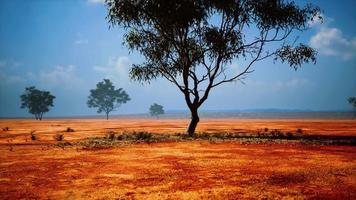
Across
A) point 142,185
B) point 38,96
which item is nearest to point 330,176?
point 142,185

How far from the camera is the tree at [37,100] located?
12131cm

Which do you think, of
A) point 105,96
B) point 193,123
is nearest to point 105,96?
point 105,96

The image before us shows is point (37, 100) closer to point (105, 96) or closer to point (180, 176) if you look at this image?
point (105, 96)

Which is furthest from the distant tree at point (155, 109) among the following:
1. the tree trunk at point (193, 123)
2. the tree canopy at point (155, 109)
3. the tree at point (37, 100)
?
the tree trunk at point (193, 123)

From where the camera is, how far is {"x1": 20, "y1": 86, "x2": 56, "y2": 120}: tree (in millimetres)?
121312

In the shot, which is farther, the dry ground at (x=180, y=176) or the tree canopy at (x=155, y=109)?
the tree canopy at (x=155, y=109)

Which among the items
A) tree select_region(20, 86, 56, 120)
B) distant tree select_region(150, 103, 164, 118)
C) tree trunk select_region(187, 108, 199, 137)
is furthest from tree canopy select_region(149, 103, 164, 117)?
tree trunk select_region(187, 108, 199, 137)

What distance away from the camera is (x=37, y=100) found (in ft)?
399

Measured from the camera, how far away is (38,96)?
122 meters

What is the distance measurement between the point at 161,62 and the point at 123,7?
6.13 metres

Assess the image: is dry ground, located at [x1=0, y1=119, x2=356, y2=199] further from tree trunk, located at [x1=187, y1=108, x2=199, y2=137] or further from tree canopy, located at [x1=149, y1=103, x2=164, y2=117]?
tree canopy, located at [x1=149, y1=103, x2=164, y2=117]

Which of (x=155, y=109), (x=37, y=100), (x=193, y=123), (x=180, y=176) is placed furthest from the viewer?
(x=155, y=109)

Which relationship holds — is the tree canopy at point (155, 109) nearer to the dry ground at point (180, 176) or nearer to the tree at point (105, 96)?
the tree at point (105, 96)

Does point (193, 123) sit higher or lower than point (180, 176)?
higher
